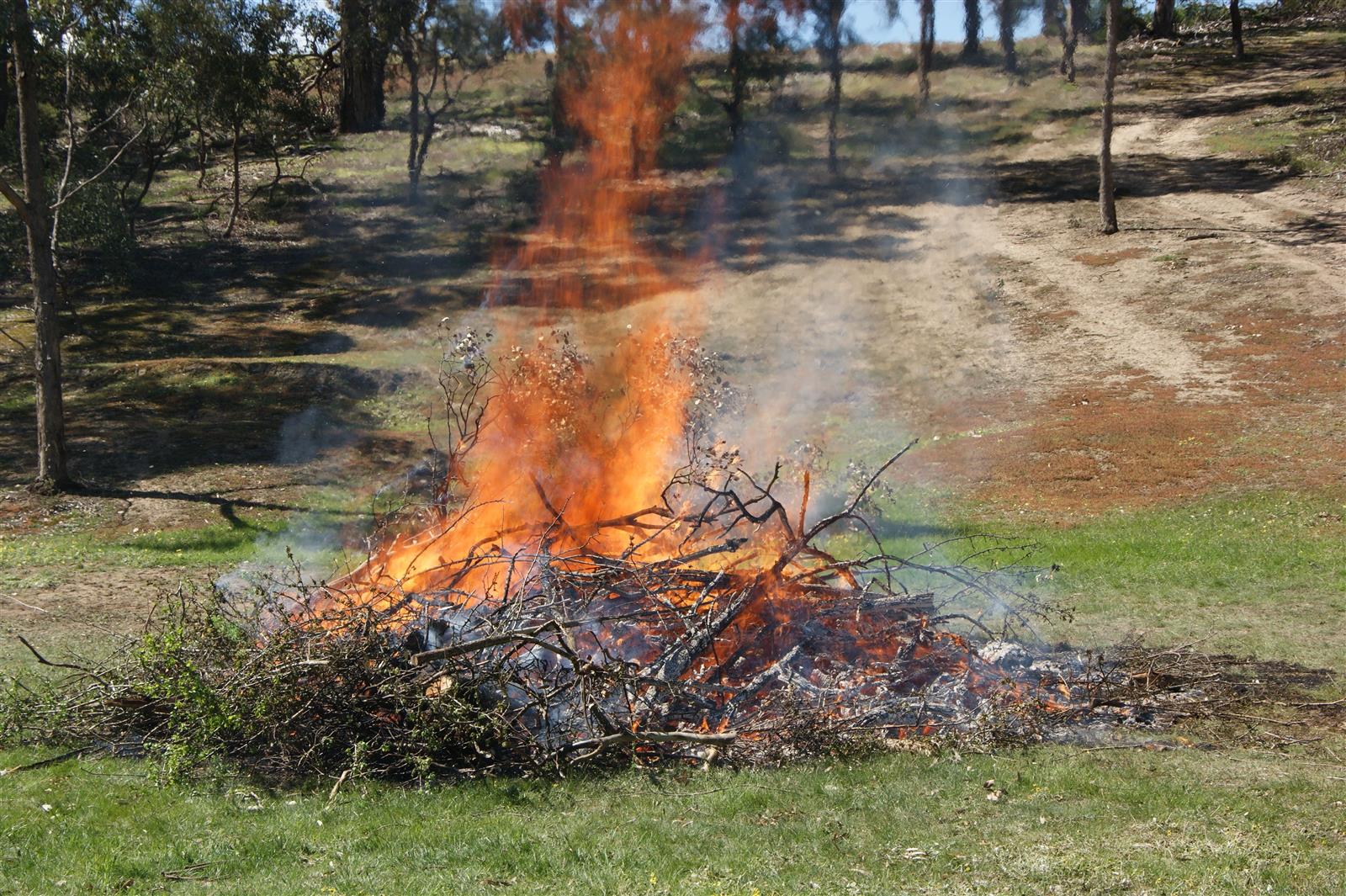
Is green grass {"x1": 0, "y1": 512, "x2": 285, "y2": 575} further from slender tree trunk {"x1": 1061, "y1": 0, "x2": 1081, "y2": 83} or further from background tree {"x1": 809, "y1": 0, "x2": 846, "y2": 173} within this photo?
slender tree trunk {"x1": 1061, "y1": 0, "x2": 1081, "y2": 83}

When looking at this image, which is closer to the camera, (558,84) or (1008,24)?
(558,84)

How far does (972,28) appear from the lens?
56938 millimetres

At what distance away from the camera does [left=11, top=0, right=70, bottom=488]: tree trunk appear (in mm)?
18141

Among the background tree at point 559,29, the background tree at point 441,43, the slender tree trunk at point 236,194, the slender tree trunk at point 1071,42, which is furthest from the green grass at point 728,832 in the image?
Answer: the slender tree trunk at point 1071,42

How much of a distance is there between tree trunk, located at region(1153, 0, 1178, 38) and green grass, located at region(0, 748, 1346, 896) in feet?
192

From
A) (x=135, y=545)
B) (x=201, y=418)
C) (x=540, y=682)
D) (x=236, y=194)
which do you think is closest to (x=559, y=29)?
(x=201, y=418)

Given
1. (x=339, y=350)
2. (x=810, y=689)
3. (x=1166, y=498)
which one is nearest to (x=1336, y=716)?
(x=810, y=689)

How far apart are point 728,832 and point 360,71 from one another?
48.0 meters

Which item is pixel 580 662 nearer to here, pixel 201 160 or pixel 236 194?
pixel 236 194

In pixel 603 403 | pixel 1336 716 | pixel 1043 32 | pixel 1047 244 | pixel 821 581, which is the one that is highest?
pixel 1043 32

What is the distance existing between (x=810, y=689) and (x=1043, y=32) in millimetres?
61876

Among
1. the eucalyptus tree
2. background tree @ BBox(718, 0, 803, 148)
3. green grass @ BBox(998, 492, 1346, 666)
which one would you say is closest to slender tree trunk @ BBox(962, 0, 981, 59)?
the eucalyptus tree

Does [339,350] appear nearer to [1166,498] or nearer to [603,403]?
[603,403]

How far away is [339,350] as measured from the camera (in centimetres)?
3012
